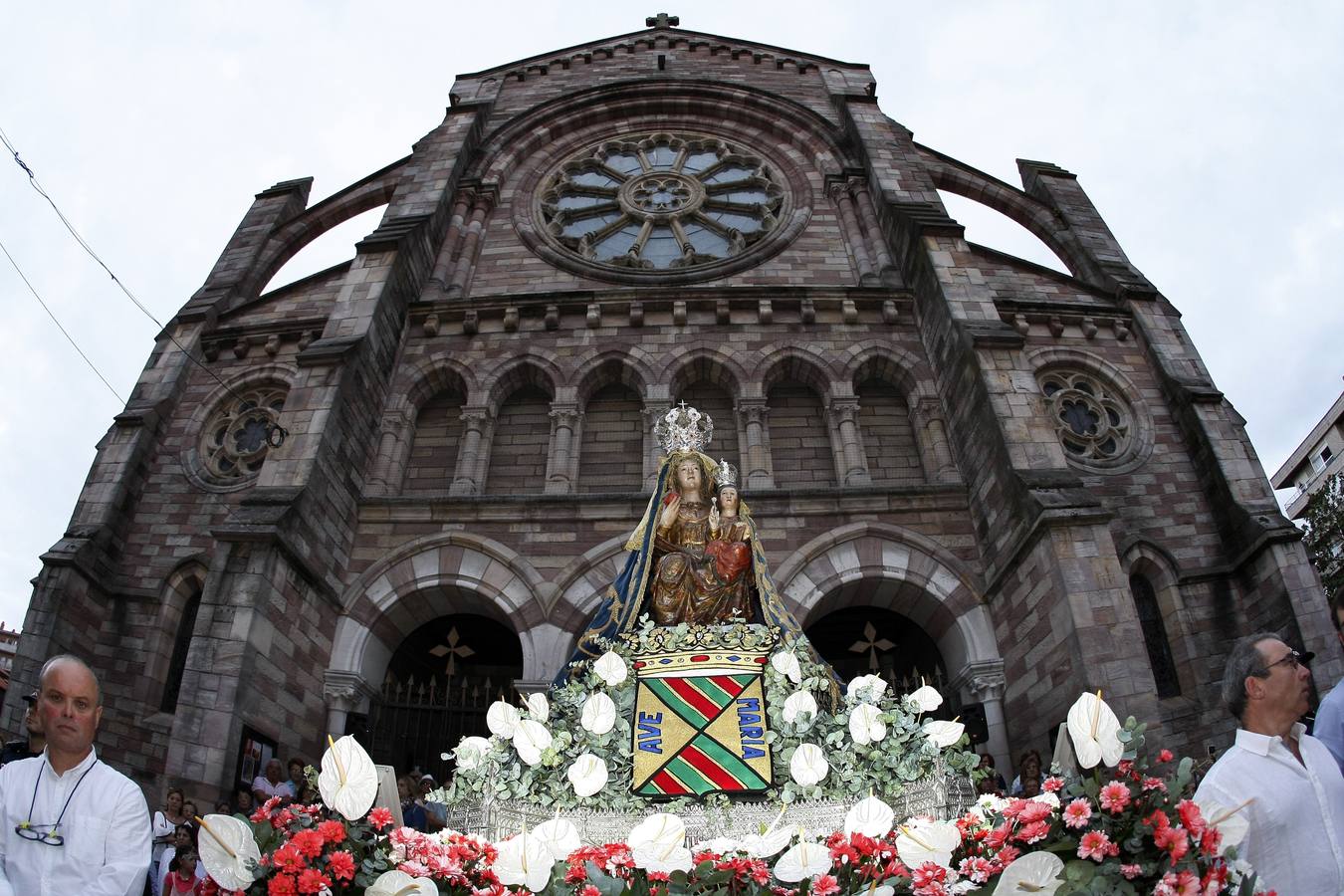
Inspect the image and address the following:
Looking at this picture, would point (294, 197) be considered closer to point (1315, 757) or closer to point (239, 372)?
point (239, 372)

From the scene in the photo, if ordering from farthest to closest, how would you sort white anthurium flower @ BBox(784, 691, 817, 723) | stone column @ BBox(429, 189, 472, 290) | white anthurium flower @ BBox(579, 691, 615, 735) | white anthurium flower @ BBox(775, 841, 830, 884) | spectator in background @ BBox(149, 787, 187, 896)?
stone column @ BBox(429, 189, 472, 290) < spectator in background @ BBox(149, 787, 187, 896) < white anthurium flower @ BBox(784, 691, 817, 723) < white anthurium flower @ BBox(579, 691, 615, 735) < white anthurium flower @ BBox(775, 841, 830, 884)

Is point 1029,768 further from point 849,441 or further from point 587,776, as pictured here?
point 849,441

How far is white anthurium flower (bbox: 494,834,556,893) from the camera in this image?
3475 millimetres

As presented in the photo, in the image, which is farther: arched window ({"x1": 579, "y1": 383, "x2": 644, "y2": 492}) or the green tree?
the green tree

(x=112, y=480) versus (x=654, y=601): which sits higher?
(x=112, y=480)

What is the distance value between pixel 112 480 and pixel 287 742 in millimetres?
6181

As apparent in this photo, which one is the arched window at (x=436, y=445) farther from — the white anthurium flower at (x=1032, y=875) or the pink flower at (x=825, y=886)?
the white anthurium flower at (x=1032, y=875)

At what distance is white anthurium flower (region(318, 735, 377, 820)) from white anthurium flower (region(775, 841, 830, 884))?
1.80m

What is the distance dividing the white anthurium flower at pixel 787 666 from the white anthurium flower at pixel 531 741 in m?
1.69

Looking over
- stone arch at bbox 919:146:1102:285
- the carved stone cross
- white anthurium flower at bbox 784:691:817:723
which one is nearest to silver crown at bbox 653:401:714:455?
white anthurium flower at bbox 784:691:817:723

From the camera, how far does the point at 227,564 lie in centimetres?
998

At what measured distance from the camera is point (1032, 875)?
2.97 metres

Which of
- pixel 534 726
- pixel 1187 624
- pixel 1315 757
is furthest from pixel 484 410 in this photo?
pixel 1315 757

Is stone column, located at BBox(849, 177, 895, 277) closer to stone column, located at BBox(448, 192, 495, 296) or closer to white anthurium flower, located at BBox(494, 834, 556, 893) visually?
stone column, located at BBox(448, 192, 495, 296)
